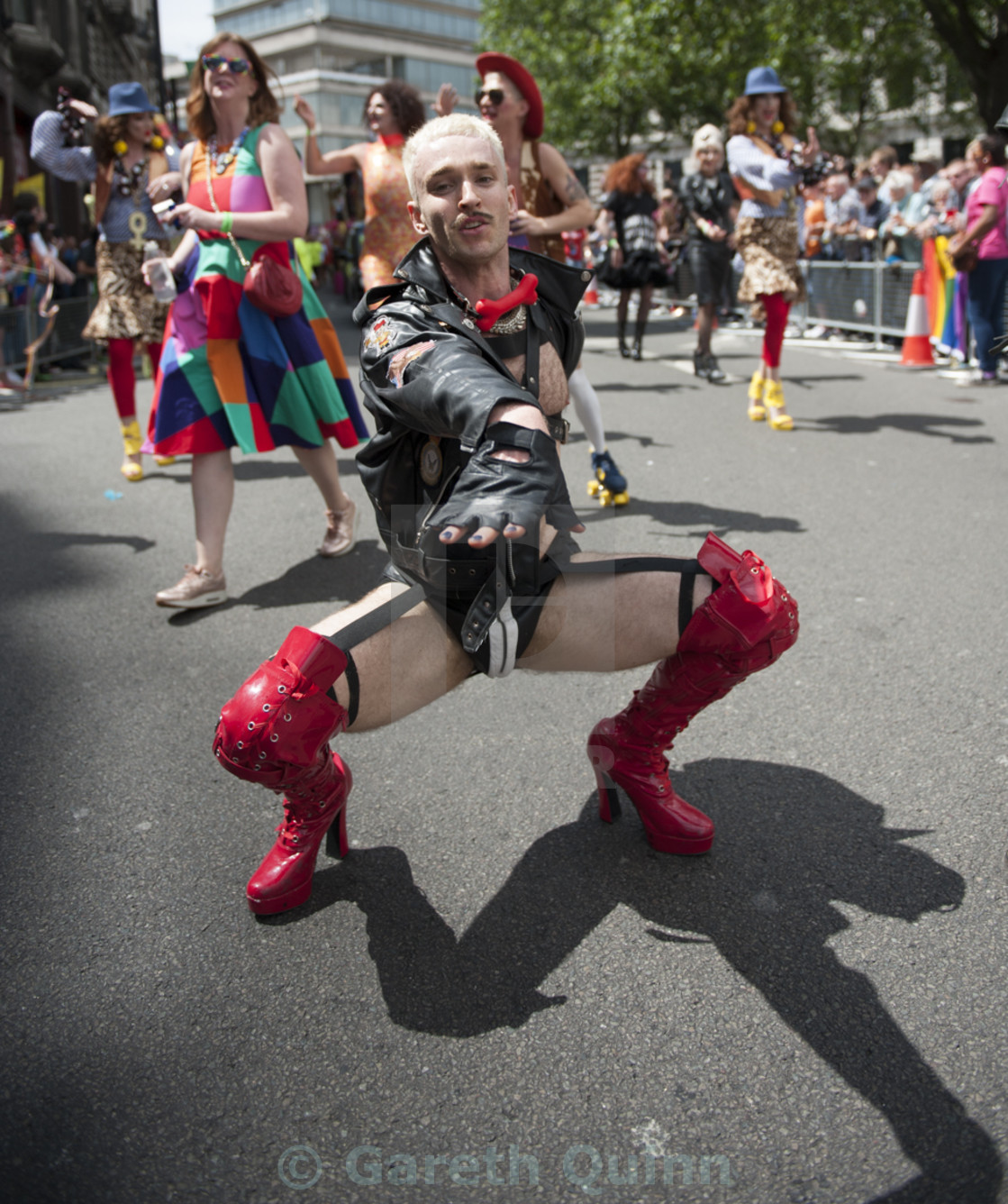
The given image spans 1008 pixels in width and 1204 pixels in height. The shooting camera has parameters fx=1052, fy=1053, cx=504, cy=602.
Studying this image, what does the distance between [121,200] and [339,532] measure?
3150 mm

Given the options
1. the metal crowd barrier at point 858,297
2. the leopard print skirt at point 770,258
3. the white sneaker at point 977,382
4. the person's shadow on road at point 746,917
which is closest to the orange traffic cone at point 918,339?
the metal crowd barrier at point 858,297

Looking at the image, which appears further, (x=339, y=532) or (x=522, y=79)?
(x=339, y=532)

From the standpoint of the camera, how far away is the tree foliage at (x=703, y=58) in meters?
30.4

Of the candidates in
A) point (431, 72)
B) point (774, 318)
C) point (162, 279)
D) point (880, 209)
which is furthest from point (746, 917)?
point (431, 72)

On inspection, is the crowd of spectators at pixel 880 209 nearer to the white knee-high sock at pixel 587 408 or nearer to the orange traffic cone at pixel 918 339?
the orange traffic cone at pixel 918 339

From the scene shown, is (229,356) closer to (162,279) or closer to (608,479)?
(162,279)

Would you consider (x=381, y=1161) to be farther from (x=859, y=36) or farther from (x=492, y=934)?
(x=859, y=36)

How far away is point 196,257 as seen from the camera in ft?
14.0

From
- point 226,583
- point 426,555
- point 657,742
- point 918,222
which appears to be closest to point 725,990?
point 657,742

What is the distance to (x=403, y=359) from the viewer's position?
187 cm

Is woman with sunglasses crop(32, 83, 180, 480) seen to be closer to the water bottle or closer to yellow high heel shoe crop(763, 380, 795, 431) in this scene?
the water bottle

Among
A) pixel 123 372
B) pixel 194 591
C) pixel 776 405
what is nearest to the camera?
pixel 194 591

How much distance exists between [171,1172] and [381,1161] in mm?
336

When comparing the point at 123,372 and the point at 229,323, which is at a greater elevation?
the point at 229,323
